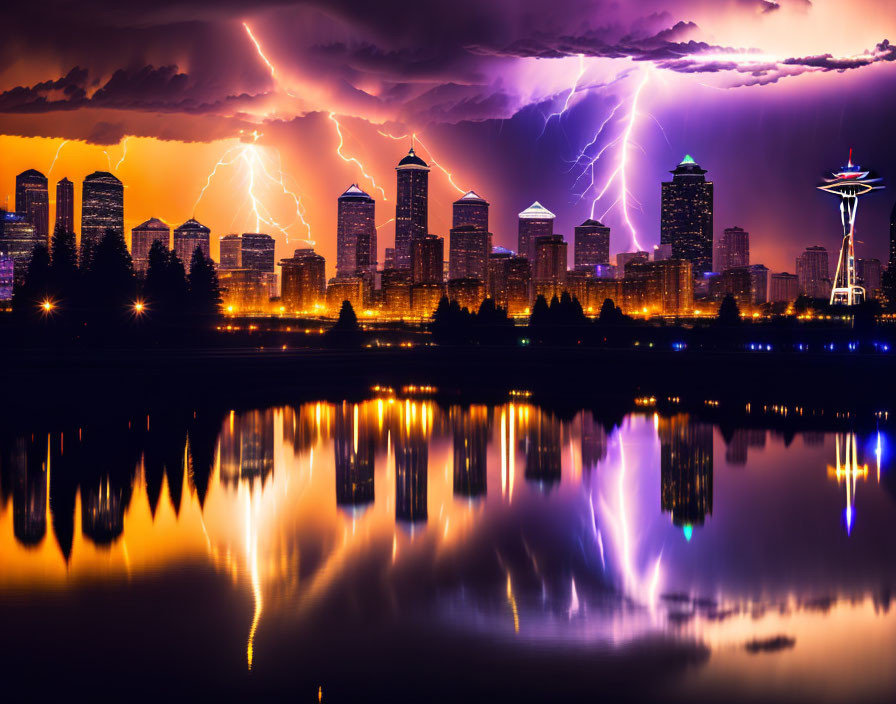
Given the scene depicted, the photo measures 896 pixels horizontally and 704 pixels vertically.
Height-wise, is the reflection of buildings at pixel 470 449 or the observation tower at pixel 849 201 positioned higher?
the observation tower at pixel 849 201

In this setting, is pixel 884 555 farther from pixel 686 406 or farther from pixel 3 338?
pixel 3 338

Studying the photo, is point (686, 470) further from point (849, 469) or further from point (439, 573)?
point (439, 573)

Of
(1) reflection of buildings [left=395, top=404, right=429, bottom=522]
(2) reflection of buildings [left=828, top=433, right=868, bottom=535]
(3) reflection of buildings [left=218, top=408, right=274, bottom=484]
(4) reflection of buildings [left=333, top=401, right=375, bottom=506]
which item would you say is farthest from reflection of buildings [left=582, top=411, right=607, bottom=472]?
(3) reflection of buildings [left=218, top=408, right=274, bottom=484]

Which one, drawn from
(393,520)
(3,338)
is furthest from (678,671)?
(3,338)

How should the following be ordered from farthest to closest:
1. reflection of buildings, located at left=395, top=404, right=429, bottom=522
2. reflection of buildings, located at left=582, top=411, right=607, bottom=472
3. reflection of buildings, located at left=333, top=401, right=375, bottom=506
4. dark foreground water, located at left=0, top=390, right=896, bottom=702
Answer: reflection of buildings, located at left=582, top=411, right=607, bottom=472 → reflection of buildings, located at left=333, top=401, right=375, bottom=506 → reflection of buildings, located at left=395, top=404, right=429, bottom=522 → dark foreground water, located at left=0, top=390, right=896, bottom=702

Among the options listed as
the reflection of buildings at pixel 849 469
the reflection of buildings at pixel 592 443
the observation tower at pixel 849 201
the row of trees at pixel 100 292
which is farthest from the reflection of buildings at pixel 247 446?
the observation tower at pixel 849 201

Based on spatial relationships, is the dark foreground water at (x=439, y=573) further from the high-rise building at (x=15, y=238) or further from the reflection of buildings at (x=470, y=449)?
the high-rise building at (x=15, y=238)

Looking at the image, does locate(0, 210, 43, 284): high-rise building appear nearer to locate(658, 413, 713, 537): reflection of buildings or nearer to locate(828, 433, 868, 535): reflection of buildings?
locate(658, 413, 713, 537): reflection of buildings
